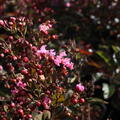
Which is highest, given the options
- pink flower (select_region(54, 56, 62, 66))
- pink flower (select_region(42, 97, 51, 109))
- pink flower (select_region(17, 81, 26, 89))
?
pink flower (select_region(54, 56, 62, 66))

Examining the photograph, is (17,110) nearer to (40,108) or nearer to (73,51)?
(40,108)

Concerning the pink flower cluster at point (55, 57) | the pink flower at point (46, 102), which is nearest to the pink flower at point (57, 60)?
the pink flower cluster at point (55, 57)

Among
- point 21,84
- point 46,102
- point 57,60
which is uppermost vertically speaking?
point 57,60

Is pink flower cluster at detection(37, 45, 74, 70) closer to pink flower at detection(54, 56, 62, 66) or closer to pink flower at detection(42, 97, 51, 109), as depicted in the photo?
pink flower at detection(54, 56, 62, 66)

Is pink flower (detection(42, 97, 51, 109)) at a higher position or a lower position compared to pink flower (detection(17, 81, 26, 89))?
lower

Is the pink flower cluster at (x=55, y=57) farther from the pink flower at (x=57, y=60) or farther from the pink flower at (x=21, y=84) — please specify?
the pink flower at (x=21, y=84)

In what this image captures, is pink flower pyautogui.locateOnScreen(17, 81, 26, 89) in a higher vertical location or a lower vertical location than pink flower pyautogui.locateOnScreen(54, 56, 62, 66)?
lower

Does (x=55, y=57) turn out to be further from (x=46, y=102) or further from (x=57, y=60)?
(x=46, y=102)

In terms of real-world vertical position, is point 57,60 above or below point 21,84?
above

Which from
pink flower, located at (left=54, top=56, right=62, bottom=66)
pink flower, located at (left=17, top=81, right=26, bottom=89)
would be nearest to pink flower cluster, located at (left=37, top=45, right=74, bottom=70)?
pink flower, located at (left=54, top=56, right=62, bottom=66)

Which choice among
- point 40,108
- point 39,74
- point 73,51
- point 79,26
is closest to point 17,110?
point 40,108

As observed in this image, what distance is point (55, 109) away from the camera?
259 cm

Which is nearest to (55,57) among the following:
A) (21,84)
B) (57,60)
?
(57,60)

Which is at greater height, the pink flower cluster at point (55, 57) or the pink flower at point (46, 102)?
the pink flower cluster at point (55, 57)
